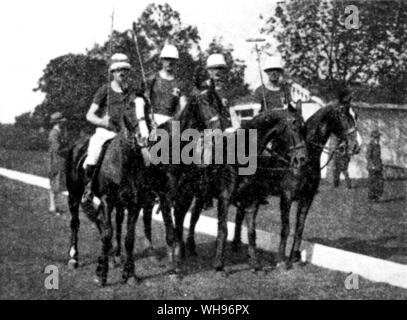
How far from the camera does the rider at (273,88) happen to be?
9055 mm

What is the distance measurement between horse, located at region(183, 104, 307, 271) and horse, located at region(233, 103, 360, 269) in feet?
0.33

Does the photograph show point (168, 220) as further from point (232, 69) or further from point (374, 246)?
point (232, 69)

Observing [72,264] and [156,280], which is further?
[72,264]

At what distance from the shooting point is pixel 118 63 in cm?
801

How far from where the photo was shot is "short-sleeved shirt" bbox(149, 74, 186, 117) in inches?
347

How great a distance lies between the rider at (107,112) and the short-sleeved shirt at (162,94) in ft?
2.28

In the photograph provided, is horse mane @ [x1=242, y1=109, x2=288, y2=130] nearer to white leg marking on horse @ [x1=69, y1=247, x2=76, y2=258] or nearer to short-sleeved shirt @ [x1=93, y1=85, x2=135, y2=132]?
short-sleeved shirt @ [x1=93, y1=85, x2=135, y2=132]

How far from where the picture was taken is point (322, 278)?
816cm

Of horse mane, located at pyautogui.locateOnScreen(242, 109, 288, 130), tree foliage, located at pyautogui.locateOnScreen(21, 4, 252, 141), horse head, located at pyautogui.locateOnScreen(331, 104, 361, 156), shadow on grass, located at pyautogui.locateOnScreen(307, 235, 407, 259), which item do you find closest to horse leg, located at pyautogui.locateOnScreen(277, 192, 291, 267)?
horse mane, located at pyautogui.locateOnScreen(242, 109, 288, 130)

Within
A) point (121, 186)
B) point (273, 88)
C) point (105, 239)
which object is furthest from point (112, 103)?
point (273, 88)

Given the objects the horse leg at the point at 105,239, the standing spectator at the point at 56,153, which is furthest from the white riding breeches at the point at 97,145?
the standing spectator at the point at 56,153

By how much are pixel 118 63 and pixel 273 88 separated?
109 inches
